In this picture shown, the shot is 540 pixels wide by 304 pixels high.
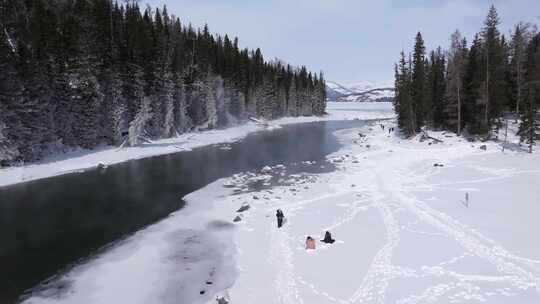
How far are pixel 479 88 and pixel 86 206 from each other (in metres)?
49.9

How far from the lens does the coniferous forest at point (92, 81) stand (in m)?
35.4

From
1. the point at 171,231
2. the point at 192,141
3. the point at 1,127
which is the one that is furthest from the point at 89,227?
the point at 192,141

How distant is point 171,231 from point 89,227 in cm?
526

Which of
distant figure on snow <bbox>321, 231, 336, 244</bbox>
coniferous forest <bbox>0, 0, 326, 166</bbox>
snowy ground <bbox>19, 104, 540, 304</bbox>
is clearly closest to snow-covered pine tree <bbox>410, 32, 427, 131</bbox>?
snowy ground <bbox>19, 104, 540, 304</bbox>

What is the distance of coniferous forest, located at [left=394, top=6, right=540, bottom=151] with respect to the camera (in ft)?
151

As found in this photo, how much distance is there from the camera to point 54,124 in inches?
1522

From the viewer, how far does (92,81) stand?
43906 millimetres

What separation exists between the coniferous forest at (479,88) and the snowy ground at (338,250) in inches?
859

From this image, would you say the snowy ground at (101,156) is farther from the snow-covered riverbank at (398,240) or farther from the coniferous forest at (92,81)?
the snow-covered riverbank at (398,240)

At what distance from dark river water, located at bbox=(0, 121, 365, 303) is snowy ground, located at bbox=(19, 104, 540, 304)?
1.68 metres

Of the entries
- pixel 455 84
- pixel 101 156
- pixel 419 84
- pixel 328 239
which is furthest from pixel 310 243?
pixel 419 84

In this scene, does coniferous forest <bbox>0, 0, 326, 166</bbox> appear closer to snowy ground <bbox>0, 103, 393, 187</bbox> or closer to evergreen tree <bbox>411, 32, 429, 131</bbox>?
snowy ground <bbox>0, 103, 393, 187</bbox>

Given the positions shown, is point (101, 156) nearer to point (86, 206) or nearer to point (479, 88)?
point (86, 206)

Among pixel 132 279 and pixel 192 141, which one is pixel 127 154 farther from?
pixel 132 279
